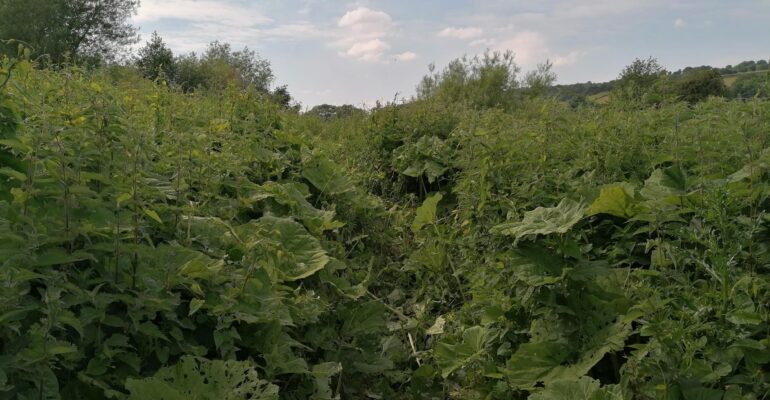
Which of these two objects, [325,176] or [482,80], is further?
[482,80]

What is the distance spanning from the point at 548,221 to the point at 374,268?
1.92m

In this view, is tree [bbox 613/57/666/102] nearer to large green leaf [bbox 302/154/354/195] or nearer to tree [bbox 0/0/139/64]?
large green leaf [bbox 302/154/354/195]

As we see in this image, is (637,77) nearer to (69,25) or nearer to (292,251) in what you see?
(292,251)

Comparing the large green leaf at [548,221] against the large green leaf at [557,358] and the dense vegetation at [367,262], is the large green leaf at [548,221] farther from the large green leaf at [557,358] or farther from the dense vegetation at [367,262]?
the large green leaf at [557,358]

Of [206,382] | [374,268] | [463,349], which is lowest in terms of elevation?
[463,349]

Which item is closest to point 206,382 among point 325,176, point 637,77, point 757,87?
point 325,176

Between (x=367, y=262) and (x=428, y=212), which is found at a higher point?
(x=428, y=212)

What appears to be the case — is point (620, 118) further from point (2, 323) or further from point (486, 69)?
point (486, 69)

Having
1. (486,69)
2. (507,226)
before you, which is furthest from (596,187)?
(486,69)

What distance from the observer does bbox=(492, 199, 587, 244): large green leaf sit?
9.25 feet

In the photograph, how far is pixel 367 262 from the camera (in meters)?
4.53

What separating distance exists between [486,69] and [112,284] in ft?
79.3

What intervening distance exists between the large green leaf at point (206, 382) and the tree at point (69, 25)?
28.8m

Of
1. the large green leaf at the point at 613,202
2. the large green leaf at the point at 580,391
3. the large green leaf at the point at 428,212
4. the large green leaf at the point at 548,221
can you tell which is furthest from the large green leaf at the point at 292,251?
the large green leaf at the point at 428,212
